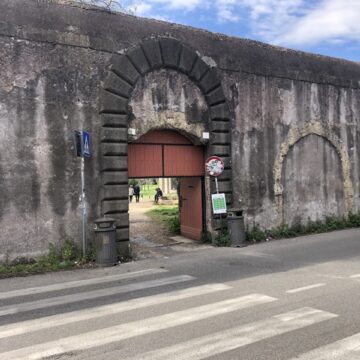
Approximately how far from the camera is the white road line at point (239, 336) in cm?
462

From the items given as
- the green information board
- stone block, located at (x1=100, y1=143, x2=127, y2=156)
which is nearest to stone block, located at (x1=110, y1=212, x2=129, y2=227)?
stone block, located at (x1=100, y1=143, x2=127, y2=156)

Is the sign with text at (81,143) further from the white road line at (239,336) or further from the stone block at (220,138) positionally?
the white road line at (239,336)

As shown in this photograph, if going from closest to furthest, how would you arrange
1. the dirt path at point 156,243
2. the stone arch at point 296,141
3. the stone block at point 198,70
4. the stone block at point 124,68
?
the stone block at point 124,68
the dirt path at point 156,243
the stone block at point 198,70
the stone arch at point 296,141

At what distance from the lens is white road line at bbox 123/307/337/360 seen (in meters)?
4.62

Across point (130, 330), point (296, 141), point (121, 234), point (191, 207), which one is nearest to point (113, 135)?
point (121, 234)

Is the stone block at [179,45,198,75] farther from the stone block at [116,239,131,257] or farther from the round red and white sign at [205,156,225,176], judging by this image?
the stone block at [116,239,131,257]

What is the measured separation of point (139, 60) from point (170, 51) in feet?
3.16

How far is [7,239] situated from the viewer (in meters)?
9.55

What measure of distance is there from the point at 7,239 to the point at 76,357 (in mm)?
5619

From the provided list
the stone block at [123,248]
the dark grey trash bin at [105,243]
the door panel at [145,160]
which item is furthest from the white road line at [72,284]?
the door panel at [145,160]

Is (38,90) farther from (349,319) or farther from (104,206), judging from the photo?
(349,319)

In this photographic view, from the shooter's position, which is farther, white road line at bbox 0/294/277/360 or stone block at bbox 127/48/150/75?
stone block at bbox 127/48/150/75

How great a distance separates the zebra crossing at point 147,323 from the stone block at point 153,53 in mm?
5907

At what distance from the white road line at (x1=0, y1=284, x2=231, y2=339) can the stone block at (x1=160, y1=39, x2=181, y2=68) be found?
632 centimetres
